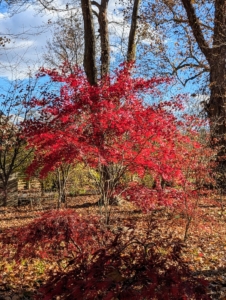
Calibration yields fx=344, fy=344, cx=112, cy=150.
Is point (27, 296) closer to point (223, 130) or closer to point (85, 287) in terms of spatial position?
point (85, 287)

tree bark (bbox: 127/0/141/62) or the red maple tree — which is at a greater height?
tree bark (bbox: 127/0/141/62)

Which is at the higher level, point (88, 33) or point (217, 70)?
point (88, 33)

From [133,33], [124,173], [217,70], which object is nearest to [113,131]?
[124,173]

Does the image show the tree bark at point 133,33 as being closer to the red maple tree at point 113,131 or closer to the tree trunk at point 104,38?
the tree trunk at point 104,38

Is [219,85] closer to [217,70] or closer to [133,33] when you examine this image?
[217,70]

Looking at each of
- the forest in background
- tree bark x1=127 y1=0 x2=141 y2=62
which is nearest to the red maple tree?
the forest in background

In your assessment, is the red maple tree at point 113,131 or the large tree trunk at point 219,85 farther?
the large tree trunk at point 219,85

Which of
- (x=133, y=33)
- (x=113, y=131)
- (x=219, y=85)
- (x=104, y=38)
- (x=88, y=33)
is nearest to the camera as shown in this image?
(x=113, y=131)

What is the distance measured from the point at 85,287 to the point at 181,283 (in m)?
0.62

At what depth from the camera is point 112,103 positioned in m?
6.34

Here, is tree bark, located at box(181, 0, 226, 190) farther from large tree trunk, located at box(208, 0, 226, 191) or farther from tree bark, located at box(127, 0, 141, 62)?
tree bark, located at box(127, 0, 141, 62)

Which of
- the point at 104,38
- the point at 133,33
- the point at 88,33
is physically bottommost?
the point at 88,33

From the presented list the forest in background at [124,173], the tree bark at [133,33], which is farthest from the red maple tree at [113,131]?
the tree bark at [133,33]

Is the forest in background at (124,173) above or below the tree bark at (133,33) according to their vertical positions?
below
